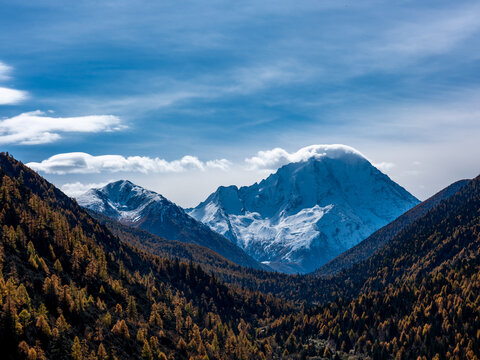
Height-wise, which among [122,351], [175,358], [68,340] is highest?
[68,340]

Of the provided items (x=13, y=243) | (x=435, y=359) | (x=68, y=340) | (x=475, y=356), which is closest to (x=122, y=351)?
(x=68, y=340)

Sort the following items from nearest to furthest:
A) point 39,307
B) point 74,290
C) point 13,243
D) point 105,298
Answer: point 39,307, point 74,290, point 13,243, point 105,298

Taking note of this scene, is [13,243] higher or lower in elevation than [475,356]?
higher

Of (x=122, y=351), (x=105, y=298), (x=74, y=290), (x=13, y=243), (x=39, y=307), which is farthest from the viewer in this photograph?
(x=105, y=298)

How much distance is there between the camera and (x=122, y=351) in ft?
487

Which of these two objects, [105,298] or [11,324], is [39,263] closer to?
[105,298]

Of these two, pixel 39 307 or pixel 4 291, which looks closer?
pixel 4 291

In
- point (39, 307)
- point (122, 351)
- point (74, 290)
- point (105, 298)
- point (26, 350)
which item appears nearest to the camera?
→ point (26, 350)

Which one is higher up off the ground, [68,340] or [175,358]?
[68,340]

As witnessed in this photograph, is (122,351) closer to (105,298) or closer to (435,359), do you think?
(105,298)

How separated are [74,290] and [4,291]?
4354cm

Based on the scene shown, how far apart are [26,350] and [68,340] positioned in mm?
21580

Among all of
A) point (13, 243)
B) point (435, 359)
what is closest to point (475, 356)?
point (435, 359)

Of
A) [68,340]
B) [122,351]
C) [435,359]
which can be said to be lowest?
[435,359]
